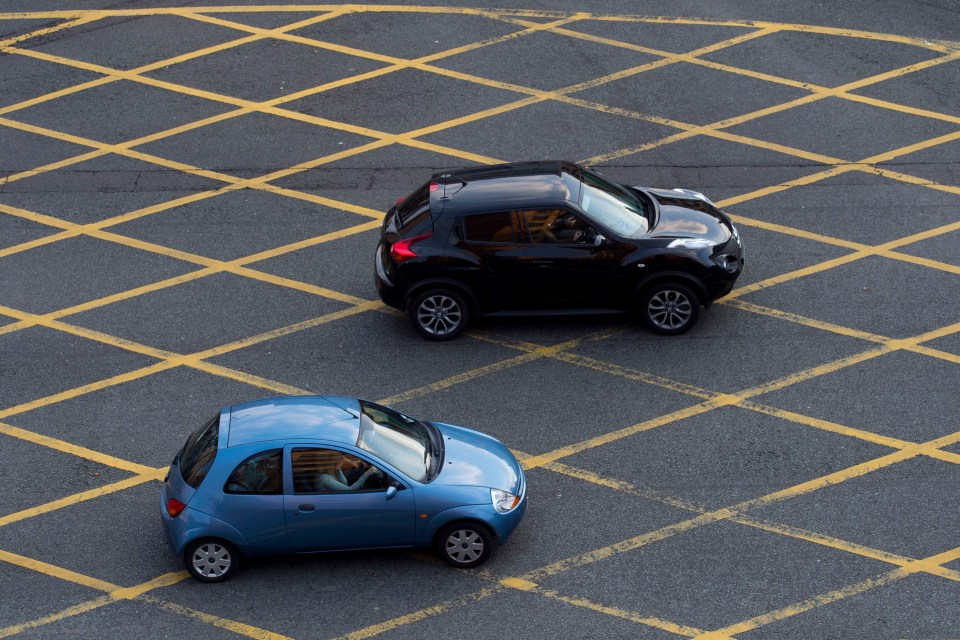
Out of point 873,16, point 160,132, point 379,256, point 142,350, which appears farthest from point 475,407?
point 873,16

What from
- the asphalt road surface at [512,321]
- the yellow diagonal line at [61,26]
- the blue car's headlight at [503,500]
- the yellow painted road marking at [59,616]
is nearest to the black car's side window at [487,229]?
the asphalt road surface at [512,321]

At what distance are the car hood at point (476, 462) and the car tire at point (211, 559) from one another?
1.67m

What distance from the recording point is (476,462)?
33.2ft

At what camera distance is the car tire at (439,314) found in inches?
497

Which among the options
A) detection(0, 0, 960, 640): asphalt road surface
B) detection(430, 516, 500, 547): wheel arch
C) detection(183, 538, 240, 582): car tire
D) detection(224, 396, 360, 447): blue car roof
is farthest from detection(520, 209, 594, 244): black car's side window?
detection(183, 538, 240, 582): car tire

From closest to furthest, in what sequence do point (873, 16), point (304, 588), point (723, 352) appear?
1. point (304, 588)
2. point (723, 352)
3. point (873, 16)

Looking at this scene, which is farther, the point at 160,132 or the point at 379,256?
the point at 160,132

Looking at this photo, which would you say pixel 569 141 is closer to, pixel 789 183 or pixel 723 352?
pixel 789 183

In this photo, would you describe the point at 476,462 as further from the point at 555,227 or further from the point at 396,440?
the point at 555,227

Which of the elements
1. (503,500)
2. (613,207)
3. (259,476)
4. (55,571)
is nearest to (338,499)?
(259,476)

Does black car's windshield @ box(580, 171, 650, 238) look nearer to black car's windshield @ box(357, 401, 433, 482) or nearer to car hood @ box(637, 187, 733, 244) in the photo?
car hood @ box(637, 187, 733, 244)

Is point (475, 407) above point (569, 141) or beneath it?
beneath

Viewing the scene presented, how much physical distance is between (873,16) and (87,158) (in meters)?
11.4

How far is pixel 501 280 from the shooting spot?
1254cm
